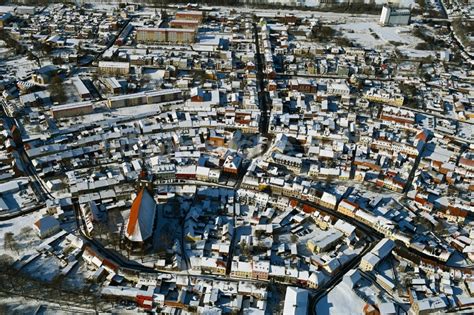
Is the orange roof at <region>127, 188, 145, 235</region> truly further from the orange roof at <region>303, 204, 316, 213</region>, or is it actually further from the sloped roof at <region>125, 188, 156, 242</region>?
the orange roof at <region>303, 204, 316, 213</region>

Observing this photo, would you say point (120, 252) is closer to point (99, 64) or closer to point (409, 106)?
point (99, 64)

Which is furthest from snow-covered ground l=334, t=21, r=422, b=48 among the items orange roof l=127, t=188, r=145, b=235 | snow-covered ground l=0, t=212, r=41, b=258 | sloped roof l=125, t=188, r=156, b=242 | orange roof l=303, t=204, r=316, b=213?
snow-covered ground l=0, t=212, r=41, b=258

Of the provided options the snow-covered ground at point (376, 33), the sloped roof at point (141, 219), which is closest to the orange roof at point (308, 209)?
the sloped roof at point (141, 219)

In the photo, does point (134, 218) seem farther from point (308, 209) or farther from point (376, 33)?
point (376, 33)

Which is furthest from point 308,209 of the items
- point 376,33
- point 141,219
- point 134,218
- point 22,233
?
point 376,33

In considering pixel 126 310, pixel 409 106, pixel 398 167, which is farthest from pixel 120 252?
pixel 409 106

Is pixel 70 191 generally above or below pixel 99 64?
below

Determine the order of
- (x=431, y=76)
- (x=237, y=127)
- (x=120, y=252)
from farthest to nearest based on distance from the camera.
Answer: (x=431, y=76) < (x=237, y=127) < (x=120, y=252)

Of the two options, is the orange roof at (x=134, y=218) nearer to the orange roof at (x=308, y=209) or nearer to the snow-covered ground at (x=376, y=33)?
the orange roof at (x=308, y=209)
